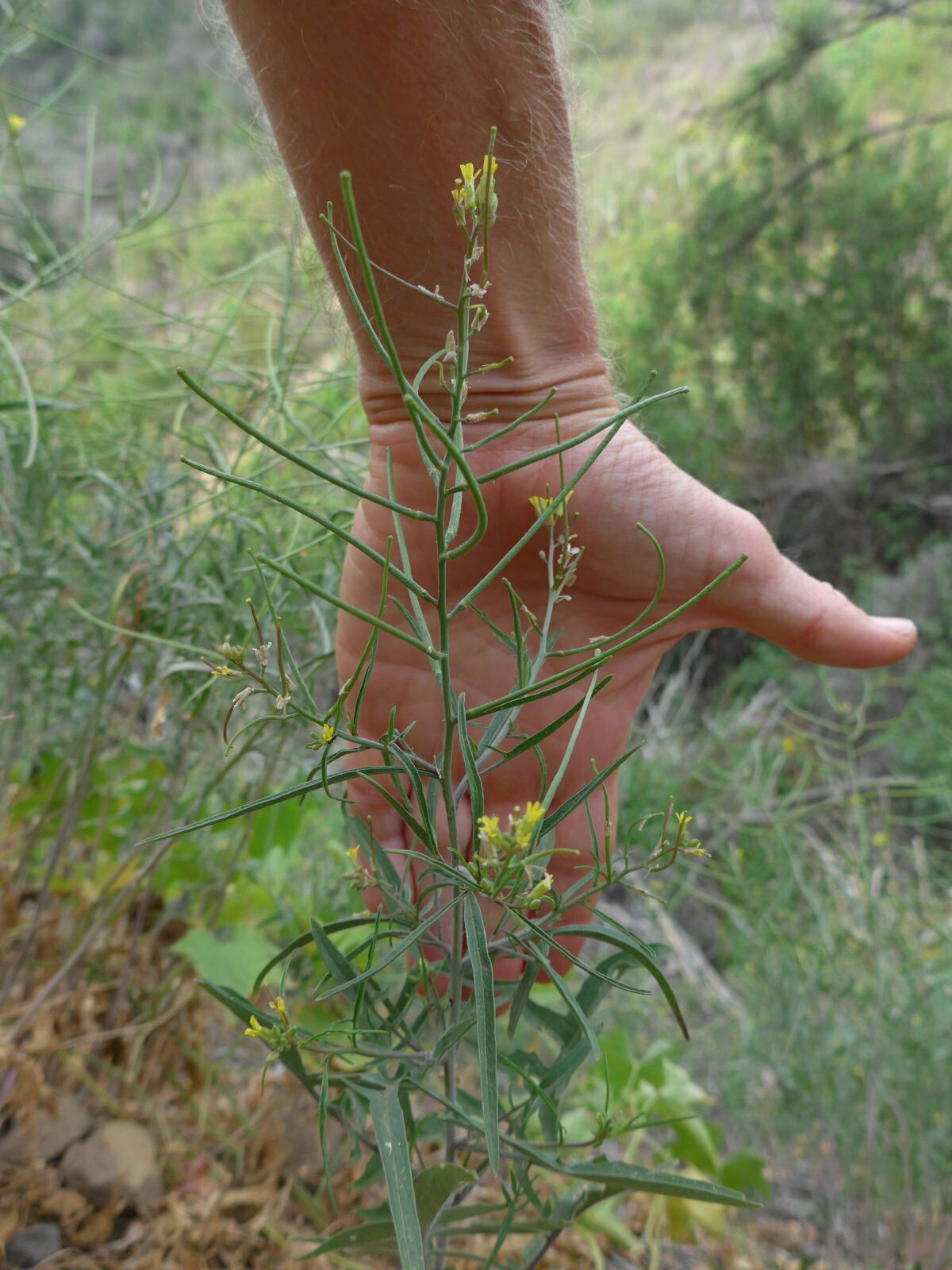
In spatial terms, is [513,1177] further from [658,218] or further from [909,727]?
[658,218]

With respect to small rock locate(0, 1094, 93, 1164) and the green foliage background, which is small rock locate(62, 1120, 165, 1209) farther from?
the green foliage background

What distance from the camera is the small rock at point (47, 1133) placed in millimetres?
664

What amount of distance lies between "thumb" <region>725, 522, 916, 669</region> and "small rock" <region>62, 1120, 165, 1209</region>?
1.93 ft

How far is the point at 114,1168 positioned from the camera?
0.66 metres

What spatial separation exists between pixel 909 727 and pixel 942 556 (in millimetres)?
820

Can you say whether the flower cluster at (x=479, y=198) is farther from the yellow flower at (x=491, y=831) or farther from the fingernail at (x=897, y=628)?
the fingernail at (x=897, y=628)

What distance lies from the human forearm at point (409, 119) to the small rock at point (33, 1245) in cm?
58

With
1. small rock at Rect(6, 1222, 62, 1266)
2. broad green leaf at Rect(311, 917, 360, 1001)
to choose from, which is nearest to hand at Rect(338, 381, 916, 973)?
broad green leaf at Rect(311, 917, 360, 1001)

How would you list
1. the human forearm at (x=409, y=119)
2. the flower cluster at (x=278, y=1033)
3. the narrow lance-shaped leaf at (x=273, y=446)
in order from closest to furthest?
the narrow lance-shaped leaf at (x=273, y=446) < the flower cluster at (x=278, y=1033) < the human forearm at (x=409, y=119)

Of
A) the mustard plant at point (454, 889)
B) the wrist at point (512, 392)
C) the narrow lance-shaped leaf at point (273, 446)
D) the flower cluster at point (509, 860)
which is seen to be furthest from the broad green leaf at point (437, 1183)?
the wrist at point (512, 392)

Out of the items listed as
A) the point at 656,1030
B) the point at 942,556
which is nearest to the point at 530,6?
the point at 656,1030

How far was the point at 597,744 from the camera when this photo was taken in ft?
2.11

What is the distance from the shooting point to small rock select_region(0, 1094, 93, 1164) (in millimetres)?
664

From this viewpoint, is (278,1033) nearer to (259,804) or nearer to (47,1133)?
(259,804)
